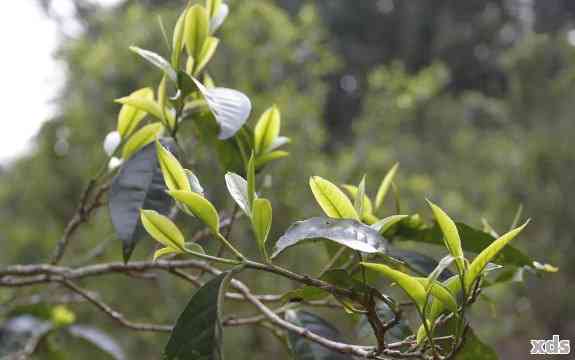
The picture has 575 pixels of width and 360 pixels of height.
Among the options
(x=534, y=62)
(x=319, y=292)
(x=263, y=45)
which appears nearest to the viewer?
(x=319, y=292)

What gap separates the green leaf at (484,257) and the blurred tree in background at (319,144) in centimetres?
207

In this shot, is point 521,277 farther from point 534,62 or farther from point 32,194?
point 534,62

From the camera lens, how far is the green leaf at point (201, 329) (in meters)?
0.37

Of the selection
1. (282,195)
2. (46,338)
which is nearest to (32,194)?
(282,195)

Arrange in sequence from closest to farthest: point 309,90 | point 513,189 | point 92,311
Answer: point 92,311
point 309,90
point 513,189

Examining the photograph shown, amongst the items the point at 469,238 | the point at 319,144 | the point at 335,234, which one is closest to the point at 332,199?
the point at 335,234

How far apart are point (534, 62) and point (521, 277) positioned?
4.52 m

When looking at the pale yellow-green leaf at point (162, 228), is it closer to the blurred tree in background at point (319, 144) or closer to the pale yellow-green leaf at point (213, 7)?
the pale yellow-green leaf at point (213, 7)

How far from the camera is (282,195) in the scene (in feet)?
10.3

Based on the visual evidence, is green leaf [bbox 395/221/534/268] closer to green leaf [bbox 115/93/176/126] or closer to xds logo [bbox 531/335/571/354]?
xds logo [bbox 531/335/571/354]

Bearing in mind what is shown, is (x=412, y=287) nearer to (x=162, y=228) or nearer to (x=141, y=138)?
(x=162, y=228)

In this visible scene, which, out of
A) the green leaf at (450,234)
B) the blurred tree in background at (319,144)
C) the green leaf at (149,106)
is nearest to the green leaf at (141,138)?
the green leaf at (149,106)

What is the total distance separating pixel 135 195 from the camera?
51 cm

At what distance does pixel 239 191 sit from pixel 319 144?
124 inches
